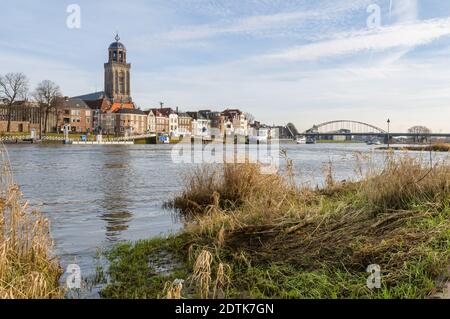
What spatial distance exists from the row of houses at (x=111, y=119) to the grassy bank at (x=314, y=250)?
95.2m

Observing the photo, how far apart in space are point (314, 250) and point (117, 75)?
553 feet

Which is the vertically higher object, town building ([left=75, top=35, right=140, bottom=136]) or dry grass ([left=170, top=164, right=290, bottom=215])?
town building ([left=75, top=35, right=140, bottom=136])

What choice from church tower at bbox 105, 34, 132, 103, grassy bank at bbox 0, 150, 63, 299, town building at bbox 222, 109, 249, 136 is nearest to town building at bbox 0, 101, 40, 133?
church tower at bbox 105, 34, 132, 103

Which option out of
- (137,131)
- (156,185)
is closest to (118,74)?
(137,131)

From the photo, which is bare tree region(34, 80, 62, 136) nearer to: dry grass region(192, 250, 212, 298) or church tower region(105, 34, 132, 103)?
church tower region(105, 34, 132, 103)

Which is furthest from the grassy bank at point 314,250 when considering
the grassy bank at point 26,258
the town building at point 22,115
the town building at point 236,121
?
the town building at point 236,121

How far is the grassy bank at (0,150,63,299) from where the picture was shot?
5.58 m

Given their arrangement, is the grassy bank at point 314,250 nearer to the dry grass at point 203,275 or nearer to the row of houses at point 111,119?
the dry grass at point 203,275

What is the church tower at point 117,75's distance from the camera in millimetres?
Result: 165500

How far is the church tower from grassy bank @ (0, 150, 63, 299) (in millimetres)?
161455

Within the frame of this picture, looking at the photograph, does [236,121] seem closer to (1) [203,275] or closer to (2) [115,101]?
(2) [115,101]

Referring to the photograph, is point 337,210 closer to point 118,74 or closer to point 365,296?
point 365,296

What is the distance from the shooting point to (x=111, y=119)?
136 meters
